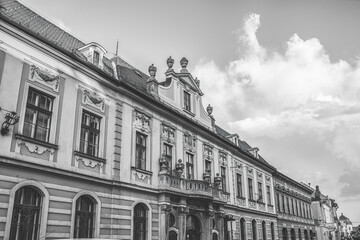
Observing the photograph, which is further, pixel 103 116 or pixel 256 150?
pixel 256 150

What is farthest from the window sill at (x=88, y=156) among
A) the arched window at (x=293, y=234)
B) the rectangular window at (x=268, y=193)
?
the arched window at (x=293, y=234)

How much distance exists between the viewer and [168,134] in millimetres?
20906

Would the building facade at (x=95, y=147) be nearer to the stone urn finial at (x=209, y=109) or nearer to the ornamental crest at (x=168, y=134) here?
the ornamental crest at (x=168, y=134)

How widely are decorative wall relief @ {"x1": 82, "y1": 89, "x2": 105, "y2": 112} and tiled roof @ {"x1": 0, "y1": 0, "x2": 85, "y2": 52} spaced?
230 cm

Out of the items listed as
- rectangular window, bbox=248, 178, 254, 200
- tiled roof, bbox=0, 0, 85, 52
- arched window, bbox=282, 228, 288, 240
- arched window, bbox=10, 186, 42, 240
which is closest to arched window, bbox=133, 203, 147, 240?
arched window, bbox=10, 186, 42, 240

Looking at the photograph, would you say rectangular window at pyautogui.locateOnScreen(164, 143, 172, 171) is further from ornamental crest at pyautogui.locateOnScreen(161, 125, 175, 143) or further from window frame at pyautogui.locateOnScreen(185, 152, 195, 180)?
window frame at pyautogui.locateOnScreen(185, 152, 195, 180)

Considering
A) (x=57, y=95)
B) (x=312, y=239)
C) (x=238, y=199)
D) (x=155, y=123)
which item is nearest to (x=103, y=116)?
(x=57, y=95)

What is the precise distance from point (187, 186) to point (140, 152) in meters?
3.86

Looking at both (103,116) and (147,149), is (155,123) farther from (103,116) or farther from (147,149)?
(103,116)

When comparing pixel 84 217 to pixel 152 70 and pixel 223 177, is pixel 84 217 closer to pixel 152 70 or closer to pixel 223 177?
pixel 152 70

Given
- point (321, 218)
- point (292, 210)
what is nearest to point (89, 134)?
point (292, 210)

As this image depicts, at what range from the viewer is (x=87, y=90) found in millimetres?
15930

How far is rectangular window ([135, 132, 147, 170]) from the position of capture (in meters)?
18.1

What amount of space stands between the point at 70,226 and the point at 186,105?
1271 cm
